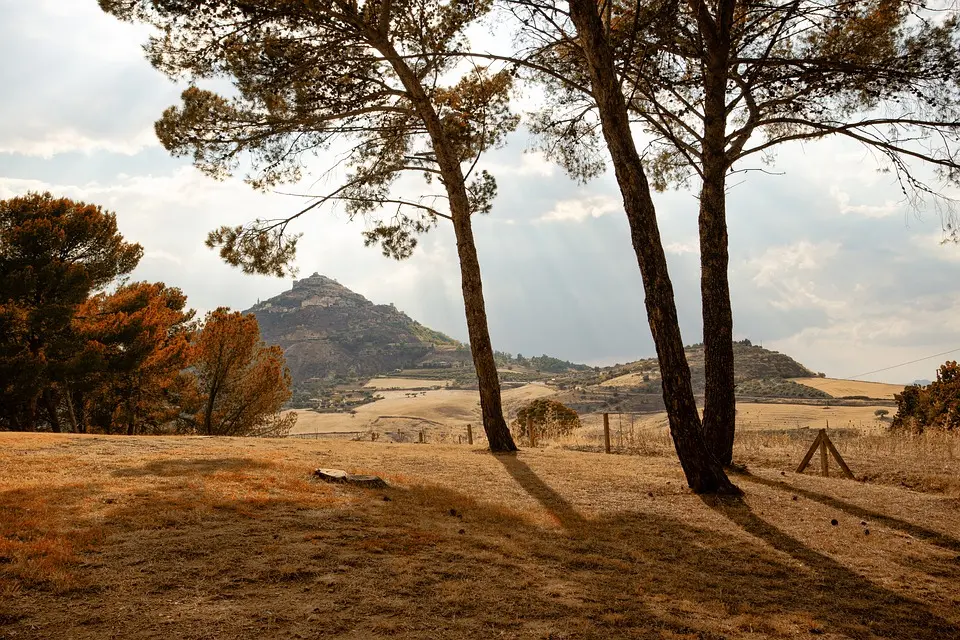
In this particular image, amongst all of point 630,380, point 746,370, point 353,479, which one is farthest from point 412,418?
point 353,479

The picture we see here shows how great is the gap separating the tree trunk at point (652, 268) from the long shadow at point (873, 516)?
1.02 m

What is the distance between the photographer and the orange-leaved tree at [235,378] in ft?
80.5

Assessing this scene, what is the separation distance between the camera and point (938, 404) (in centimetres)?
1534

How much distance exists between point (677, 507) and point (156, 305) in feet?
75.8

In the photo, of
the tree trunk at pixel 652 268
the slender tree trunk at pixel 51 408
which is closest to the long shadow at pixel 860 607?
the tree trunk at pixel 652 268

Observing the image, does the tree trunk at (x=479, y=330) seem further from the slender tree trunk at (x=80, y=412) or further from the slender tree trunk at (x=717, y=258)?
the slender tree trunk at (x=80, y=412)

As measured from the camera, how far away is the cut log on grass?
7102mm

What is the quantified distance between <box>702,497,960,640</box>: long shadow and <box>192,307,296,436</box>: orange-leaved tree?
899 inches

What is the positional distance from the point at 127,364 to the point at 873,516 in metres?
23.2

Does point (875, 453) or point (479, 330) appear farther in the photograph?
point (479, 330)

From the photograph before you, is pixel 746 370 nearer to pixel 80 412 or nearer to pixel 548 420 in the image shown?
pixel 548 420

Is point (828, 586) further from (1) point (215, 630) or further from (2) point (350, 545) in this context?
(1) point (215, 630)

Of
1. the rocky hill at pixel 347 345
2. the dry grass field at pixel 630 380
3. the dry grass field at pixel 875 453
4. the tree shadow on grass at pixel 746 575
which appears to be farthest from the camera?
the rocky hill at pixel 347 345

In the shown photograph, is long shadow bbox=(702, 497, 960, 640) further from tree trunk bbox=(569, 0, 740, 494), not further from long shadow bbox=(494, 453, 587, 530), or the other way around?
tree trunk bbox=(569, 0, 740, 494)
